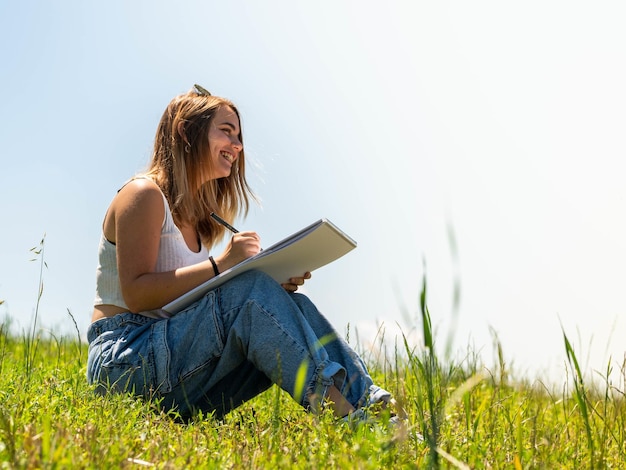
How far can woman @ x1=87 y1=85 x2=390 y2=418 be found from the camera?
A: 2.85 m

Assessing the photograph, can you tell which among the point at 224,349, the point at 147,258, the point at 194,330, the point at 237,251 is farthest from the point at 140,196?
the point at 224,349

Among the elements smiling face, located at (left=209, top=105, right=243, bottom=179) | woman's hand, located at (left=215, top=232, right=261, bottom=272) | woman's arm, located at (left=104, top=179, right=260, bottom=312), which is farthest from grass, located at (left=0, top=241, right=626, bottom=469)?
smiling face, located at (left=209, top=105, right=243, bottom=179)

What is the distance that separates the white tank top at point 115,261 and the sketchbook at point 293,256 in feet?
0.85

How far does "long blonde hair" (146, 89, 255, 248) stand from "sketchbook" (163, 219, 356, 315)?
2.00ft

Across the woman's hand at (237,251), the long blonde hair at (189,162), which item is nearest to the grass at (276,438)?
the woman's hand at (237,251)

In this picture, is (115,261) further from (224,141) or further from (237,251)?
(224,141)

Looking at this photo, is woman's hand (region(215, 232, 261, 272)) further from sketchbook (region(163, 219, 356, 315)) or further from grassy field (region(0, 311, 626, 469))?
grassy field (region(0, 311, 626, 469))

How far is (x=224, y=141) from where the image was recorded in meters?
3.77

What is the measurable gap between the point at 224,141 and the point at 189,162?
0.23 meters

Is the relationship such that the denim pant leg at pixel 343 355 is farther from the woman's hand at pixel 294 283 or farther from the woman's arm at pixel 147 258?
the woman's arm at pixel 147 258

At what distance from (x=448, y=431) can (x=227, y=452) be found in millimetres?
1006

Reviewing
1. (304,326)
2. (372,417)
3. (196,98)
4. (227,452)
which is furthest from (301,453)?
(196,98)

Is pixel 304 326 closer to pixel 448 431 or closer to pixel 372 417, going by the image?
pixel 372 417

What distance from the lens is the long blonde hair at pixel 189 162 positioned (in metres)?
3.57
